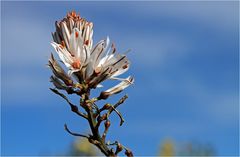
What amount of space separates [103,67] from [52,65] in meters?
0.35

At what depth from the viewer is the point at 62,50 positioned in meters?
3.59

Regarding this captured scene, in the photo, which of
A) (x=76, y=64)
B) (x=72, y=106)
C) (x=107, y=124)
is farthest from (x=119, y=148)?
(x=76, y=64)

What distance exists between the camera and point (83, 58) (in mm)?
3592

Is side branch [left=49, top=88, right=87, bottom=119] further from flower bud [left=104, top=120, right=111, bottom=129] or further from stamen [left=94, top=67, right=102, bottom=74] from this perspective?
stamen [left=94, top=67, right=102, bottom=74]

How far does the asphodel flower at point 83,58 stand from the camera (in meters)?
3.54

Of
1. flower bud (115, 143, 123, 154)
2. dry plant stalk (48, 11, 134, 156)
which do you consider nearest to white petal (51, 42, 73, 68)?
dry plant stalk (48, 11, 134, 156)

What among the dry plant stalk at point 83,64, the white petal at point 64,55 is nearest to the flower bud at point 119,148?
the dry plant stalk at point 83,64

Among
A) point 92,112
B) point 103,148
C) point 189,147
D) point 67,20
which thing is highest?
point 67,20

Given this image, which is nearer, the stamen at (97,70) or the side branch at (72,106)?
the side branch at (72,106)

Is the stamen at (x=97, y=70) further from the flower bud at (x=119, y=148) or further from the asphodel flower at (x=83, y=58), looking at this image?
the flower bud at (x=119, y=148)

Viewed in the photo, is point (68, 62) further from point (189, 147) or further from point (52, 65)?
point (189, 147)

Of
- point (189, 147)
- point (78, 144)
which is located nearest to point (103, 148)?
point (78, 144)

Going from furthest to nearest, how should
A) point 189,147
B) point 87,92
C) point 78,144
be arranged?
point 189,147 < point 78,144 < point 87,92

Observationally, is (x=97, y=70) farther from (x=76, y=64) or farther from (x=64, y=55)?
(x=64, y=55)
